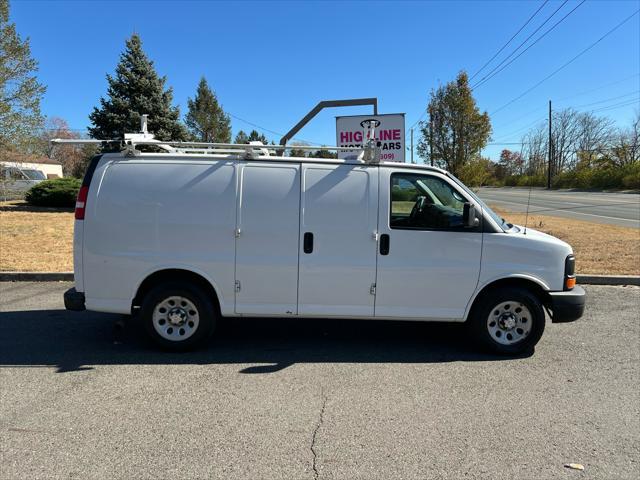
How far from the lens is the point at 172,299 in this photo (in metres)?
4.82

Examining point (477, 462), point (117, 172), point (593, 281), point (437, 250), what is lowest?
point (477, 462)

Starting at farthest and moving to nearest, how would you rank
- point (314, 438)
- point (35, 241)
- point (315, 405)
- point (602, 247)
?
point (35, 241) < point (602, 247) < point (315, 405) < point (314, 438)

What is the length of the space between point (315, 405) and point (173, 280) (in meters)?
2.05

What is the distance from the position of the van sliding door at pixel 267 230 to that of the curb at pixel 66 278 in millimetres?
4993

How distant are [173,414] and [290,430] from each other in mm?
943

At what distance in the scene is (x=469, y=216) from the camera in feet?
15.4

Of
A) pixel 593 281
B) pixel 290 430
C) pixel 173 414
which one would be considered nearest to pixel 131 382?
pixel 173 414

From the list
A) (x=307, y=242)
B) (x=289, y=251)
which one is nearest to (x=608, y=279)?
(x=307, y=242)

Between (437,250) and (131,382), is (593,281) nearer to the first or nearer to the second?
(437,250)

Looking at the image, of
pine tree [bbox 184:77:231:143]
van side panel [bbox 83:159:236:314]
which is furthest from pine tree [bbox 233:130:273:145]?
van side panel [bbox 83:159:236:314]

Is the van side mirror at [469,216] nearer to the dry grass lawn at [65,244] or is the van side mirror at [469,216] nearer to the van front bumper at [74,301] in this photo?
the van front bumper at [74,301]

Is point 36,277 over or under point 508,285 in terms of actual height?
under

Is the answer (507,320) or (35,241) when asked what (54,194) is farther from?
(507,320)

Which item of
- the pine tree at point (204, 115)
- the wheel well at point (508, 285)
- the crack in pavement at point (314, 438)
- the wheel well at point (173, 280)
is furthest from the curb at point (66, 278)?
the pine tree at point (204, 115)
